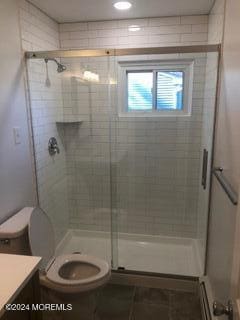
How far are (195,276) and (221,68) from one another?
174 cm

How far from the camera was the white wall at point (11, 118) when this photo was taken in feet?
5.67

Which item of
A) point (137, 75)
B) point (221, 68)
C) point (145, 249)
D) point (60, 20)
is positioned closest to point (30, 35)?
point (60, 20)

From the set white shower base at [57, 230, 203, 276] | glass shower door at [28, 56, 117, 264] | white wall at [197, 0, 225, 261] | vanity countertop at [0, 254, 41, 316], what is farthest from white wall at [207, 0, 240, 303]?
glass shower door at [28, 56, 117, 264]

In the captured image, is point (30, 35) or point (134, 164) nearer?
point (30, 35)

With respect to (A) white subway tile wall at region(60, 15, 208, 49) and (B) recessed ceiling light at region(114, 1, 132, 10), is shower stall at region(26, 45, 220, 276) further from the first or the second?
(B) recessed ceiling light at region(114, 1, 132, 10)

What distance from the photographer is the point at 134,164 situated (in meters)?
2.80

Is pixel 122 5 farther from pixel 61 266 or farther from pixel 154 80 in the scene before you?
pixel 61 266

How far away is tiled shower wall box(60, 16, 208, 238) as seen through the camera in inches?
98.8

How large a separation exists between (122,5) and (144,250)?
2370mm

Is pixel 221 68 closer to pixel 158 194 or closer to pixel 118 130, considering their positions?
pixel 118 130

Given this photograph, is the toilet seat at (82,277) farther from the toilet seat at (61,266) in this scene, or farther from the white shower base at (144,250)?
the white shower base at (144,250)

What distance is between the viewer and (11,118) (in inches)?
72.3

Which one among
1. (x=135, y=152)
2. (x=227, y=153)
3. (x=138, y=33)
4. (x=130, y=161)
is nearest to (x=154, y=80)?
(x=138, y=33)

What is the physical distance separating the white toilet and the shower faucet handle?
74 centimetres
